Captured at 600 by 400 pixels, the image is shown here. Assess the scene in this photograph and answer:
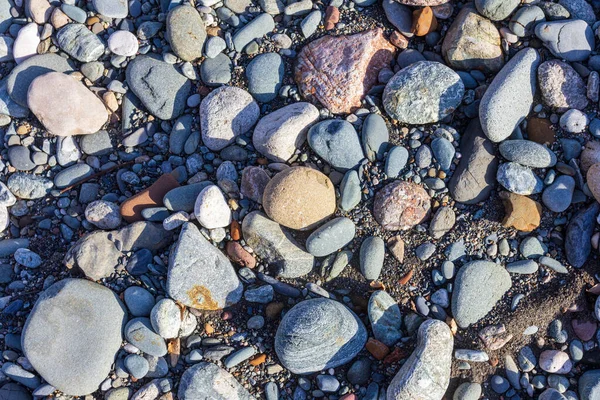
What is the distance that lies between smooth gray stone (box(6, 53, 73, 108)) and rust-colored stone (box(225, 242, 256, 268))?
1.70 meters

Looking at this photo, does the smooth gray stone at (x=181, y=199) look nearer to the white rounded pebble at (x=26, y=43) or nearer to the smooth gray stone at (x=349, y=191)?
the smooth gray stone at (x=349, y=191)

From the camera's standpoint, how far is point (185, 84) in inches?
143

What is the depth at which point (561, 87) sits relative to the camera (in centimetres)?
330

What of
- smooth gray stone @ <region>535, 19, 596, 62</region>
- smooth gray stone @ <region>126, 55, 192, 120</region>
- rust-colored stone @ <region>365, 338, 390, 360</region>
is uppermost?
smooth gray stone @ <region>535, 19, 596, 62</region>

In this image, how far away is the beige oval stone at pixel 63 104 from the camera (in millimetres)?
3518

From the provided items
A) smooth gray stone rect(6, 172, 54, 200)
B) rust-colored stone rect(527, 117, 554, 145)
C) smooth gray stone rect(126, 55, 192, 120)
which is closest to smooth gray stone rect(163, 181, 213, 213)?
smooth gray stone rect(126, 55, 192, 120)

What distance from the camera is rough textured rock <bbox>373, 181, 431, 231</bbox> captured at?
3264 mm

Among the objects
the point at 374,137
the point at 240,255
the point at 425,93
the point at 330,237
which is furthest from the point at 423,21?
the point at 240,255

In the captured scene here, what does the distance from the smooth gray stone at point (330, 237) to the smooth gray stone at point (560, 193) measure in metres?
1.17

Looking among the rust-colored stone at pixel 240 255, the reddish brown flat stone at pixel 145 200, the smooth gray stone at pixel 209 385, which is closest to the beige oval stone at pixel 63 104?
the reddish brown flat stone at pixel 145 200

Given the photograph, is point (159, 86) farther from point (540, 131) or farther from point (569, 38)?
point (569, 38)

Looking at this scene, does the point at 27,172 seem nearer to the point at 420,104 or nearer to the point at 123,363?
the point at 123,363

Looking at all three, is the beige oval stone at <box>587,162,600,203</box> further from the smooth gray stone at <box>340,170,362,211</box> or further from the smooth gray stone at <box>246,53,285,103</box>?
the smooth gray stone at <box>246,53,285,103</box>

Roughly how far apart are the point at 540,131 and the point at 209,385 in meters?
2.47
